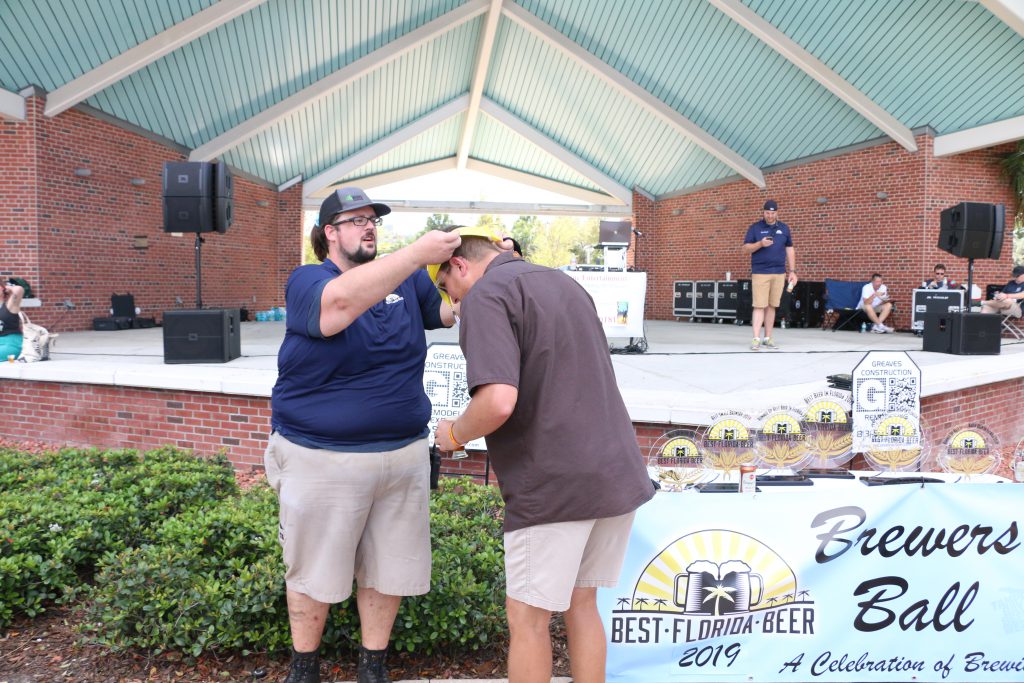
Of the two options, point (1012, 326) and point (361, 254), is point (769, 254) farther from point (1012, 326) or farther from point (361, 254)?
point (361, 254)

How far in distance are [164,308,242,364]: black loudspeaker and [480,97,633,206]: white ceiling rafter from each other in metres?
12.9

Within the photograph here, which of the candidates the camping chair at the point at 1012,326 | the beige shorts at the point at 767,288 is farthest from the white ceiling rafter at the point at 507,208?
the beige shorts at the point at 767,288

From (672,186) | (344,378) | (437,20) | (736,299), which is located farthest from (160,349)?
(672,186)

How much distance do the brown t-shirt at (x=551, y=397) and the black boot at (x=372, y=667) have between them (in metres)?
0.84

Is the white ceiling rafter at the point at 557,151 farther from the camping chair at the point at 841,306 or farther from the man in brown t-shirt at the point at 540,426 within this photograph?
the man in brown t-shirt at the point at 540,426

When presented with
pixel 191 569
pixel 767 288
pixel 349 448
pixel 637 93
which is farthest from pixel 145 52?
pixel 349 448

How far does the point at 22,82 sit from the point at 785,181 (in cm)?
1351

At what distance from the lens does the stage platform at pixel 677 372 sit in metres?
4.70

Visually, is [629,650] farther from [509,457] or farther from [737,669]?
[509,457]

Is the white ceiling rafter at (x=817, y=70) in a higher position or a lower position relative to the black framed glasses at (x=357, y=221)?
higher

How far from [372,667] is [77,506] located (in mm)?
1937

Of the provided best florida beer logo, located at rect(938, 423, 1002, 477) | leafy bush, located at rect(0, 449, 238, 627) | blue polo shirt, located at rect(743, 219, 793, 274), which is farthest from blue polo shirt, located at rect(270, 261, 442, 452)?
blue polo shirt, located at rect(743, 219, 793, 274)

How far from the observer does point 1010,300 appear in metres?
10.3

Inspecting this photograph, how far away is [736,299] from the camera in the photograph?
54.9 feet
